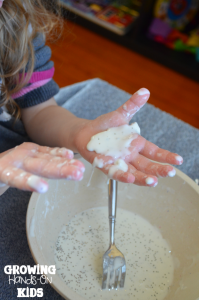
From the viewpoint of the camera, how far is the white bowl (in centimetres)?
48

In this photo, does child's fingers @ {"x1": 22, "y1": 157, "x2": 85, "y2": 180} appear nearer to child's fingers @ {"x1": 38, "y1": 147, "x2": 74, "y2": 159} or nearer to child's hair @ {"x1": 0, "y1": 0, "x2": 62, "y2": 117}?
child's fingers @ {"x1": 38, "y1": 147, "x2": 74, "y2": 159}

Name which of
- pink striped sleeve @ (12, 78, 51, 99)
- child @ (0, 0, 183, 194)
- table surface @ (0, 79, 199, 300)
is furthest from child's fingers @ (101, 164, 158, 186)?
pink striped sleeve @ (12, 78, 51, 99)

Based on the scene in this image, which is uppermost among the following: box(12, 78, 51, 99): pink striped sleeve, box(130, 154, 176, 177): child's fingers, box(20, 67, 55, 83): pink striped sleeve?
box(130, 154, 176, 177): child's fingers

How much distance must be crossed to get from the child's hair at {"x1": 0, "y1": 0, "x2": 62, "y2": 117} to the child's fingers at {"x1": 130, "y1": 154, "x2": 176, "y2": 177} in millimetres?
355

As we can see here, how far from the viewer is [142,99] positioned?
0.54m

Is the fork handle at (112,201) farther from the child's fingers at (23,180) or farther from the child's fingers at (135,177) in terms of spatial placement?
the child's fingers at (23,180)

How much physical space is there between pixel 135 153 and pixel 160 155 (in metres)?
Answer: 0.05

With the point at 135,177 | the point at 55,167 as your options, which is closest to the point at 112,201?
the point at 135,177

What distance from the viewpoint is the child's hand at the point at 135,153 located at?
46 cm

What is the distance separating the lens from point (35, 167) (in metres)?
0.39

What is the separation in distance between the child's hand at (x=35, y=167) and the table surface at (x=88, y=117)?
19 centimetres

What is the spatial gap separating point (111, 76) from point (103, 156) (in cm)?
125

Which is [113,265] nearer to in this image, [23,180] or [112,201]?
[112,201]

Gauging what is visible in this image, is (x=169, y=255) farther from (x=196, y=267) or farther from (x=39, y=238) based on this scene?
(x=39, y=238)
